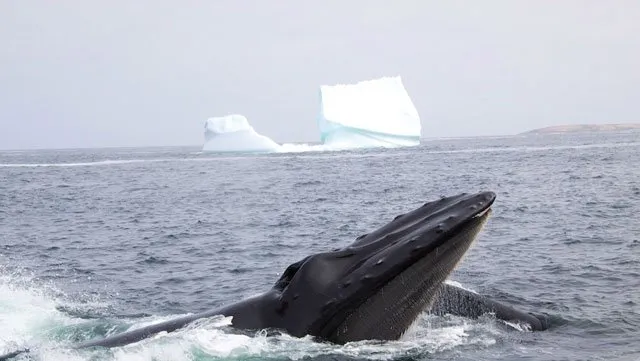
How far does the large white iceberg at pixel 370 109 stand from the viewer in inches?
3039

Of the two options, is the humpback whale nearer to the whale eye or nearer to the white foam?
the whale eye

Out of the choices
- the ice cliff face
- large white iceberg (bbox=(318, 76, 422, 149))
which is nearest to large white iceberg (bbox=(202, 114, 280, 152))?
the ice cliff face

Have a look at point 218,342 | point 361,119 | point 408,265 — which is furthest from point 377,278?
point 361,119

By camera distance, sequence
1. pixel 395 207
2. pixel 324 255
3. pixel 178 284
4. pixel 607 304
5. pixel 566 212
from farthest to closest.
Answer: pixel 395 207 → pixel 566 212 → pixel 178 284 → pixel 607 304 → pixel 324 255

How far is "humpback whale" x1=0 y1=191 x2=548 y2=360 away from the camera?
561 cm

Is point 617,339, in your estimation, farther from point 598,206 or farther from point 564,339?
point 598,206

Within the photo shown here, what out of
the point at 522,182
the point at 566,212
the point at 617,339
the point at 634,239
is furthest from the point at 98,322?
the point at 522,182

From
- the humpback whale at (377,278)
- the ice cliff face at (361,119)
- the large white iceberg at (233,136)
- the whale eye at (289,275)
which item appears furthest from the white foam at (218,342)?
the large white iceberg at (233,136)

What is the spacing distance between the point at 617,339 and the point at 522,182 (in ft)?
91.1

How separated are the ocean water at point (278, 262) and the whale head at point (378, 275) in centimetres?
22

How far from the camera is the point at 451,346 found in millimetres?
7848

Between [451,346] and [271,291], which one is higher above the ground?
[271,291]

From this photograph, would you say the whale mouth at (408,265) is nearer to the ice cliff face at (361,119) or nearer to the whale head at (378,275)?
Answer: the whale head at (378,275)

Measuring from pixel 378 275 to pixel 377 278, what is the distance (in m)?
0.03
